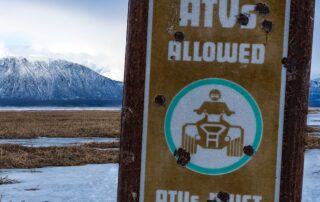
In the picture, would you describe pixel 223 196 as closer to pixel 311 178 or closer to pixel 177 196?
pixel 177 196

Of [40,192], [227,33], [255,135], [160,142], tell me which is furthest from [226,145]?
[40,192]

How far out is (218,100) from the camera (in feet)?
4.95

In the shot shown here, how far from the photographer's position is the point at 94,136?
27172 millimetres

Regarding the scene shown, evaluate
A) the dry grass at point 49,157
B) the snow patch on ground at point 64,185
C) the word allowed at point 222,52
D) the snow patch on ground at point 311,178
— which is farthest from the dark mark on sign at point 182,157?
the dry grass at point 49,157

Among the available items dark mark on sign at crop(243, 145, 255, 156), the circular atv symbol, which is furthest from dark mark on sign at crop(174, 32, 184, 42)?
dark mark on sign at crop(243, 145, 255, 156)

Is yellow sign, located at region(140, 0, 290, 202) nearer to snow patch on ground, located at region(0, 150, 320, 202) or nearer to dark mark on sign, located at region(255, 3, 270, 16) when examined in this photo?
dark mark on sign, located at region(255, 3, 270, 16)

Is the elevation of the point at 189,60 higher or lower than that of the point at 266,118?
higher

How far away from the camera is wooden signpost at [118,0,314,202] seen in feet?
4.90

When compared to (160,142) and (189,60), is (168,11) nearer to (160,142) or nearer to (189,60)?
(189,60)

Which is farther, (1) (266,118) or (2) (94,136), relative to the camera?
(2) (94,136)

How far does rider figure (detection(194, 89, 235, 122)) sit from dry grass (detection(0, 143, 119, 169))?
42.8 feet

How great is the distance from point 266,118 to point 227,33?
0.94 feet

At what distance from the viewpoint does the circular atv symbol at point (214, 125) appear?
149cm

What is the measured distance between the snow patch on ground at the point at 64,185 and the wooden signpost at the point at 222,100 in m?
7.44
